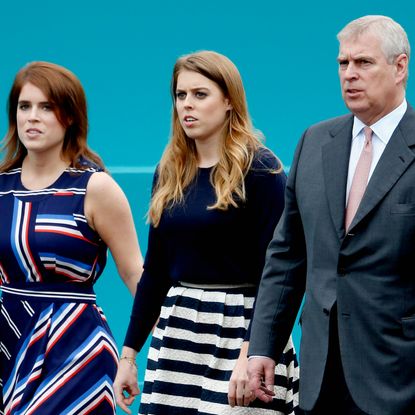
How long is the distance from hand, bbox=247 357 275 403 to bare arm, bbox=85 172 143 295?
115 centimetres

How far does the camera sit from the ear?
4055 millimetres

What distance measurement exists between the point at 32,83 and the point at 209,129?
829mm

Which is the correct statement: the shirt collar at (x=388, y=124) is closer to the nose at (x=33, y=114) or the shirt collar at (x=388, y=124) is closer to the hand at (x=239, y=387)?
the hand at (x=239, y=387)

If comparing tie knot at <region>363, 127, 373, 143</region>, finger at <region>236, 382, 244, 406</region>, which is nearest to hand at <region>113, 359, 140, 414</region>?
finger at <region>236, 382, 244, 406</region>

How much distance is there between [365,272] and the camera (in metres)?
4.01

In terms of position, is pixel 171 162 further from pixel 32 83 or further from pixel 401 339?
pixel 401 339

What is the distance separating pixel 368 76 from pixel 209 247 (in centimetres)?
106

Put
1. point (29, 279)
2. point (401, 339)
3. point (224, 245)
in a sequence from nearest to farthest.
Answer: point (401, 339)
point (224, 245)
point (29, 279)

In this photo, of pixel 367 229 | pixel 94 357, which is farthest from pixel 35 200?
pixel 367 229

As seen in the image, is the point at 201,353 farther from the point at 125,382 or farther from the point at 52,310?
the point at 52,310

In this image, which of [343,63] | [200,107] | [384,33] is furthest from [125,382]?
[384,33]

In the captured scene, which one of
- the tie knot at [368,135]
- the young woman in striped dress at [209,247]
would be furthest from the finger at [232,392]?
the tie knot at [368,135]

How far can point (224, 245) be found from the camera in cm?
482

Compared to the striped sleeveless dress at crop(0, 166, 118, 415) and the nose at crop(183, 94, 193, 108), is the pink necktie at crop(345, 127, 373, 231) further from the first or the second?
the striped sleeveless dress at crop(0, 166, 118, 415)
